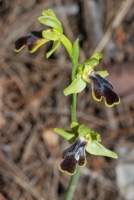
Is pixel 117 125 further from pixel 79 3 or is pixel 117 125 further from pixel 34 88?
pixel 79 3

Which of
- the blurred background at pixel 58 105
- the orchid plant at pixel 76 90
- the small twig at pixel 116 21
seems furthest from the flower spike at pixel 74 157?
the small twig at pixel 116 21

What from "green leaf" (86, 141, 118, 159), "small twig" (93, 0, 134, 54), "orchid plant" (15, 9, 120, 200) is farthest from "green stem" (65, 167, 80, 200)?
"small twig" (93, 0, 134, 54)

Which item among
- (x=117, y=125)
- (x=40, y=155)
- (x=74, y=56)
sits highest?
(x=74, y=56)

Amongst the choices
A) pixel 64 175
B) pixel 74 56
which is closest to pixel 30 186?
pixel 64 175

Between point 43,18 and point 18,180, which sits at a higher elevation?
point 43,18

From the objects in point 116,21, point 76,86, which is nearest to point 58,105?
point 116,21

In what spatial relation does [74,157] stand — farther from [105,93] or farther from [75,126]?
[105,93]
